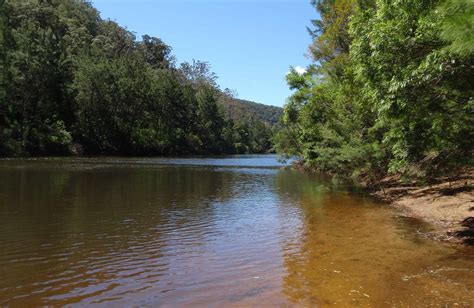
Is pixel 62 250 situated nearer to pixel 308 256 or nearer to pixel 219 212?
pixel 308 256

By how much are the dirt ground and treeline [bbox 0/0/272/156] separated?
48812 mm

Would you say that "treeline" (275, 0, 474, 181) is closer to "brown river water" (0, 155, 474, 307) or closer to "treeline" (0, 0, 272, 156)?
"brown river water" (0, 155, 474, 307)

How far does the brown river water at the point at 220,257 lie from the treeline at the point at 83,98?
45908 mm

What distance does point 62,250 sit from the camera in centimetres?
1038

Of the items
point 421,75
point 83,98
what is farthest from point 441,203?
point 83,98

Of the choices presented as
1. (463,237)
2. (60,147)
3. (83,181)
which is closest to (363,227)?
(463,237)

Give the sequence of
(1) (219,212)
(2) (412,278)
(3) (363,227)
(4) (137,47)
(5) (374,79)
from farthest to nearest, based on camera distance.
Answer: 1. (4) (137,47)
2. (1) (219,212)
3. (3) (363,227)
4. (5) (374,79)
5. (2) (412,278)

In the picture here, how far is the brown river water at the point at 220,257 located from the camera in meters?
7.35

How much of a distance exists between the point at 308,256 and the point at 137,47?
129 metres

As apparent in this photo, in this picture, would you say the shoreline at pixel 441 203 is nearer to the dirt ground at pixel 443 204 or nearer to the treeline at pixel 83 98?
the dirt ground at pixel 443 204

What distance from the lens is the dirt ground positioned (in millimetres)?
12045

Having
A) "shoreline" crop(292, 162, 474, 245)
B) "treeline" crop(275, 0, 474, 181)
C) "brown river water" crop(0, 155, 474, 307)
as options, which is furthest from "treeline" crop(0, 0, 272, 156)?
"treeline" crop(275, 0, 474, 181)

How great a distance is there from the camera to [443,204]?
16.0m

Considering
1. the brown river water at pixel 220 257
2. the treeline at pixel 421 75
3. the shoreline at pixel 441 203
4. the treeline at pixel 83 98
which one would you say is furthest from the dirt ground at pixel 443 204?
the treeline at pixel 83 98
